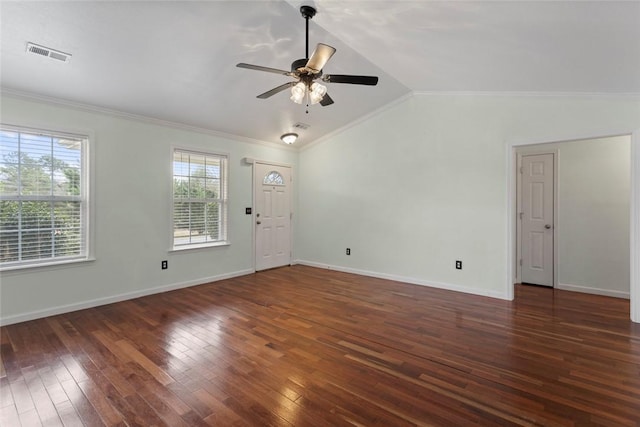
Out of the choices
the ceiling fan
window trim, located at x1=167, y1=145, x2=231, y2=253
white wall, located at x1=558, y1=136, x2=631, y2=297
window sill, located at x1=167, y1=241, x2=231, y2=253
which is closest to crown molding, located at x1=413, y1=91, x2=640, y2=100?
white wall, located at x1=558, y1=136, x2=631, y2=297

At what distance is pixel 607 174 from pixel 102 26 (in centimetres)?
611

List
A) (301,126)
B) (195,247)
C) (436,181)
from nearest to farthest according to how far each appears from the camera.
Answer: (436,181) → (195,247) → (301,126)

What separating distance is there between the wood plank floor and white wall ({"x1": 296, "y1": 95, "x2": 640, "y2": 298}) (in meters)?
0.87

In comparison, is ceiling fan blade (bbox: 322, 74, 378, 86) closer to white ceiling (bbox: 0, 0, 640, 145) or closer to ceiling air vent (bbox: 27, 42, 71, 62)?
white ceiling (bbox: 0, 0, 640, 145)

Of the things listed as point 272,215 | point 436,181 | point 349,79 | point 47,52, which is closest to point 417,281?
point 436,181

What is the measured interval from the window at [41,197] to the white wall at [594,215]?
21.4 feet

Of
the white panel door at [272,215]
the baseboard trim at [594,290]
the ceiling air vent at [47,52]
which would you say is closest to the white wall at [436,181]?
the white panel door at [272,215]

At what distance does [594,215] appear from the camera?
4.40m

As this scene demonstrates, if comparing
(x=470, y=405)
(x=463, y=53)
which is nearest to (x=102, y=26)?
(x=463, y=53)

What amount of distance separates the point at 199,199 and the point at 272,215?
5.05 ft

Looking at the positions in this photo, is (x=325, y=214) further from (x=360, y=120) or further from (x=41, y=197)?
(x=41, y=197)

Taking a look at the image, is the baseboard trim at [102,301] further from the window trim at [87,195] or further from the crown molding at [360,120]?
the crown molding at [360,120]

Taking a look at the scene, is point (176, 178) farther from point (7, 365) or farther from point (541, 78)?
point (541, 78)

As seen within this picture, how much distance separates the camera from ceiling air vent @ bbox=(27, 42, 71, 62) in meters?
2.64
